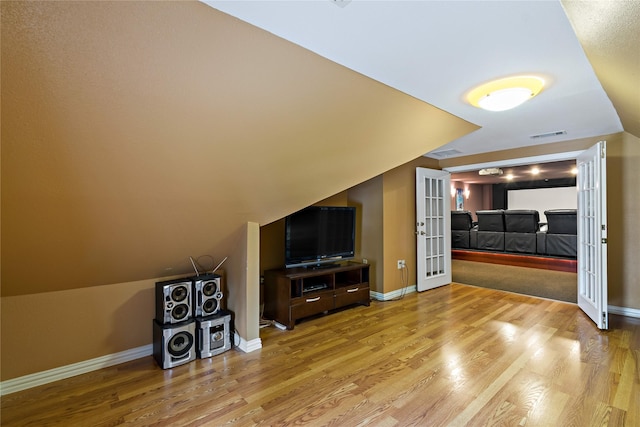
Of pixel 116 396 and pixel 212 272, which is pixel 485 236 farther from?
pixel 116 396

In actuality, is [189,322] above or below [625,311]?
above

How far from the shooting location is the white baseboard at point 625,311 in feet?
11.2

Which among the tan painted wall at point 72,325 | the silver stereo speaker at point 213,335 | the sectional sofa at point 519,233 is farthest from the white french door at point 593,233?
the tan painted wall at point 72,325

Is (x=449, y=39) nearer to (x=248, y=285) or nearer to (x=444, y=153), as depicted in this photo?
(x=248, y=285)

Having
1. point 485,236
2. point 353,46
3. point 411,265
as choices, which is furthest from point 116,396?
point 485,236

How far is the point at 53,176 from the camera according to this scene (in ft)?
5.02

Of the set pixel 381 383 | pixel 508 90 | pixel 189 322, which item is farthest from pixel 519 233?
pixel 189 322

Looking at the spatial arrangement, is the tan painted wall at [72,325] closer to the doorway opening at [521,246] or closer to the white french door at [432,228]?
the white french door at [432,228]

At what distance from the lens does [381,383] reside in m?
2.16

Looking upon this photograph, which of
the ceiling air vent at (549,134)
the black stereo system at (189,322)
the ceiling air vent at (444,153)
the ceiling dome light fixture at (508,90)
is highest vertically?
the ceiling air vent at (549,134)

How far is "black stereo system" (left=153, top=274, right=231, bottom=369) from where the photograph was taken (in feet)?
8.05

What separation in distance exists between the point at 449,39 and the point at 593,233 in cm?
309

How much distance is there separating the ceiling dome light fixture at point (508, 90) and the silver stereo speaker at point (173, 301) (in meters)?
2.90

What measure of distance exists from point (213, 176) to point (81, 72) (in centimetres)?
90
